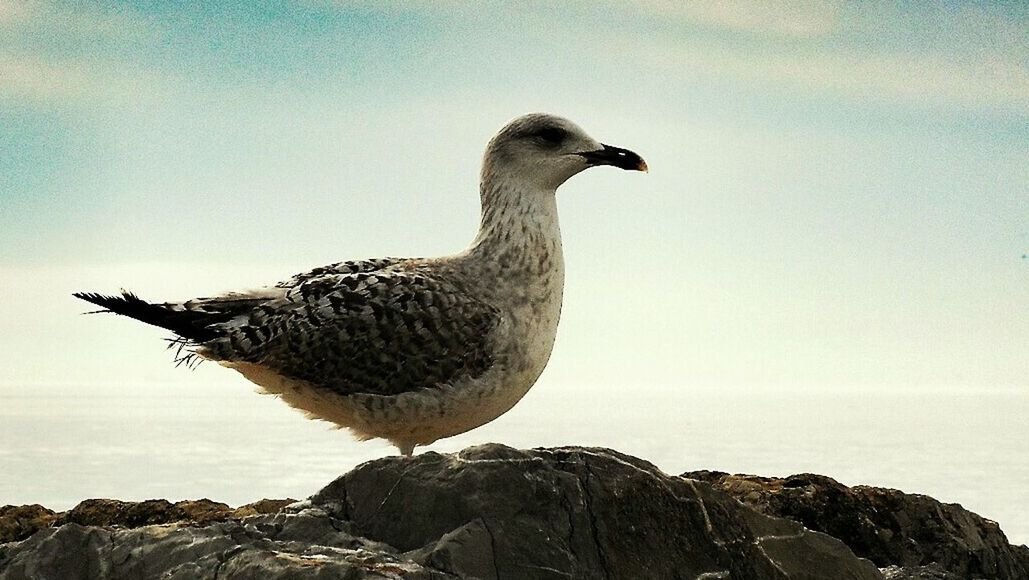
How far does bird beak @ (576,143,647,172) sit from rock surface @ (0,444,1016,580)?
12.3 feet

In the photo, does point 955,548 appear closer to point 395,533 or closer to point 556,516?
point 556,516

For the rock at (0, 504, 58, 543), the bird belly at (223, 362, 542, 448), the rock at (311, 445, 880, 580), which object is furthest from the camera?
the rock at (0, 504, 58, 543)

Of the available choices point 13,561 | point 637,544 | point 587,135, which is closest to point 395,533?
point 637,544

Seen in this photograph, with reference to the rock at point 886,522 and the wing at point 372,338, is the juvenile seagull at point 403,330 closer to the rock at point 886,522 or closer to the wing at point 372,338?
the wing at point 372,338

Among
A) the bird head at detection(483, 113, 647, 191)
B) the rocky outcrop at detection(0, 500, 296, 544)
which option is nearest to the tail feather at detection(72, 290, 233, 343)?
the rocky outcrop at detection(0, 500, 296, 544)

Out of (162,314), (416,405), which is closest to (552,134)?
(416,405)

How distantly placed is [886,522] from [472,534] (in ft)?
17.8

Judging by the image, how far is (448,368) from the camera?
340 inches

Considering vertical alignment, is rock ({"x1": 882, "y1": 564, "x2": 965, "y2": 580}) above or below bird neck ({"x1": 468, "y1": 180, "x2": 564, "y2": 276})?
below

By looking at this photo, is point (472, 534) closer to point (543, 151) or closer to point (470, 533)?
point (470, 533)

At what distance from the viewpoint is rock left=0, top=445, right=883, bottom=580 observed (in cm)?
563

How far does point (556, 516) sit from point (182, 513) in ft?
17.0

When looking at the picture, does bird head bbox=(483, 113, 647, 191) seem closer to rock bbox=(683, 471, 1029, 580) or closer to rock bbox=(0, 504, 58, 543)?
rock bbox=(683, 471, 1029, 580)

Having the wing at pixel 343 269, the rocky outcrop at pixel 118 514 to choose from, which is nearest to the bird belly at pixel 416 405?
the wing at pixel 343 269
